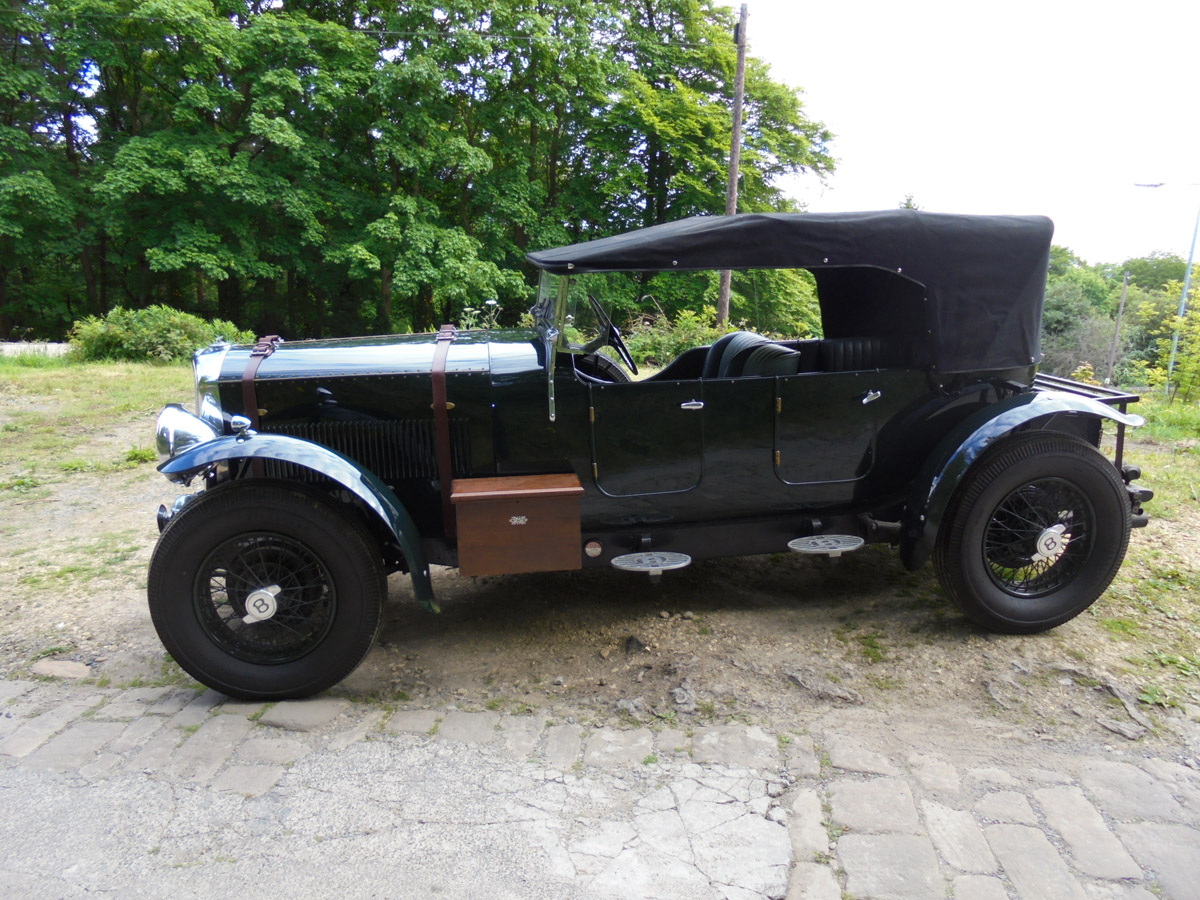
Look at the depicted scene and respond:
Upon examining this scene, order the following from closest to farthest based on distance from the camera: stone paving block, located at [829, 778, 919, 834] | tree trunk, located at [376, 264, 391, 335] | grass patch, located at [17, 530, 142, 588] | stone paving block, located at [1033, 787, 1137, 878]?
stone paving block, located at [1033, 787, 1137, 878], stone paving block, located at [829, 778, 919, 834], grass patch, located at [17, 530, 142, 588], tree trunk, located at [376, 264, 391, 335]

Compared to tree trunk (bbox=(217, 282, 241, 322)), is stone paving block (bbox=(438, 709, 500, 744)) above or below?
below

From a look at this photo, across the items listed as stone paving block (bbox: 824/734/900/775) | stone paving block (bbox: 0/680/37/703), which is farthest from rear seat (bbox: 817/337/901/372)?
stone paving block (bbox: 0/680/37/703)

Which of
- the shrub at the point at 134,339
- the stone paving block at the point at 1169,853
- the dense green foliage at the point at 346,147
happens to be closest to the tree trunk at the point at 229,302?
the dense green foliage at the point at 346,147

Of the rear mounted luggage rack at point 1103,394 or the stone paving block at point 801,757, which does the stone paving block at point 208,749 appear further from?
the rear mounted luggage rack at point 1103,394

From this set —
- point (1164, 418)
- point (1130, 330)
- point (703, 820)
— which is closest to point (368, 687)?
point (703, 820)

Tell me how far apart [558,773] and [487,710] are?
0.52 metres

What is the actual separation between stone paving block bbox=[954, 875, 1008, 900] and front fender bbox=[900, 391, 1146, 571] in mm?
1661

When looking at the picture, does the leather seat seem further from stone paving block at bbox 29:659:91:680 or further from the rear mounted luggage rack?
stone paving block at bbox 29:659:91:680

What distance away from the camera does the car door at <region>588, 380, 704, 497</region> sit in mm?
3447

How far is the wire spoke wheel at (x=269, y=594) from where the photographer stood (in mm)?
3062

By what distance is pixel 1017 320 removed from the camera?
12.1 feet

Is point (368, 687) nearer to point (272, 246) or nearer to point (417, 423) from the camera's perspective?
point (417, 423)

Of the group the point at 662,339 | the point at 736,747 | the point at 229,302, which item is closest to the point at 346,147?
the point at 229,302

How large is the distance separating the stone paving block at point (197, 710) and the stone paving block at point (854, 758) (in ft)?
7.88
